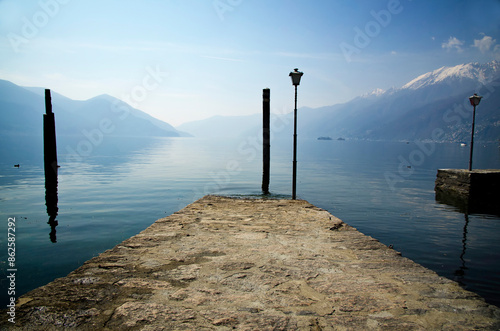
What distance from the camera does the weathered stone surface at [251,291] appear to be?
3.05m

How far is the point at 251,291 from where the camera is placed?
371cm

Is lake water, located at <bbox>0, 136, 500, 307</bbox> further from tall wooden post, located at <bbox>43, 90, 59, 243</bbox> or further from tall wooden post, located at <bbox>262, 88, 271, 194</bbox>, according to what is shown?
tall wooden post, located at <bbox>262, 88, 271, 194</bbox>

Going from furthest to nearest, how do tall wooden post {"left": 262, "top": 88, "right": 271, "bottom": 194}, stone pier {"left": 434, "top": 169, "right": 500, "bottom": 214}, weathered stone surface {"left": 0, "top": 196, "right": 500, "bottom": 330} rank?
tall wooden post {"left": 262, "top": 88, "right": 271, "bottom": 194}
stone pier {"left": 434, "top": 169, "right": 500, "bottom": 214}
weathered stone surface {"left": 0, "top": 196, "right": 500, "bottom": 330}

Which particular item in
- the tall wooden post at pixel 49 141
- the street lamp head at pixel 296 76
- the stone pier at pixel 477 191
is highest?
the street lamp head at pixel 296 76

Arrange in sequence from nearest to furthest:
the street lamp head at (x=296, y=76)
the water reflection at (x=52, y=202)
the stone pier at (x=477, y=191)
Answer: the water reflection at (x=52, y=202)
the street lamp head at (x=296, y=76)
the stone pier at (x=477, y=191)

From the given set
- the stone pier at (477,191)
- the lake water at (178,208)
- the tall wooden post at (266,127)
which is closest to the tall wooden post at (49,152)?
the lake water at (178,208)

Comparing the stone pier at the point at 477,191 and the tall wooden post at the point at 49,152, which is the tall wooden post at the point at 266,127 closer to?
the stone pier at the point at 477,191

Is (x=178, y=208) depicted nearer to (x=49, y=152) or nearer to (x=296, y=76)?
(x=296, y=76)

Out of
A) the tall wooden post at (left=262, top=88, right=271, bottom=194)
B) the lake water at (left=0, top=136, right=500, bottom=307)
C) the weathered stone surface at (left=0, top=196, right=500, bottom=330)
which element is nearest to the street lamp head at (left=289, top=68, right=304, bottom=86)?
the tall wooden post at (left=262, top=88, right=271, bottom=194)

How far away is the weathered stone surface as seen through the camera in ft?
10.0

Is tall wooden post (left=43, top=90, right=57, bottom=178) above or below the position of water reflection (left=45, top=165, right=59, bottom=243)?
above

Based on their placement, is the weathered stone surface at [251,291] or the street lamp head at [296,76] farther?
the street lamp head at [296,76]

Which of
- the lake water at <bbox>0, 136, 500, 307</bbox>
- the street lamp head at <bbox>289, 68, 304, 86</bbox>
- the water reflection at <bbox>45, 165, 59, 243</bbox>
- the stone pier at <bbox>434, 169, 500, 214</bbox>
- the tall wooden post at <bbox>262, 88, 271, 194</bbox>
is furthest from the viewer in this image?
the tall wooden post at <bbox>262, 88, 271, 194</bbox>

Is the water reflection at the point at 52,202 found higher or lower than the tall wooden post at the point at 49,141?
lower
